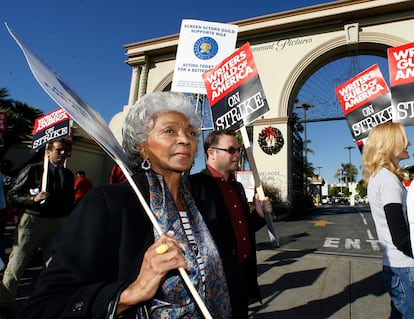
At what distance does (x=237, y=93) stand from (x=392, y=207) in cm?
208

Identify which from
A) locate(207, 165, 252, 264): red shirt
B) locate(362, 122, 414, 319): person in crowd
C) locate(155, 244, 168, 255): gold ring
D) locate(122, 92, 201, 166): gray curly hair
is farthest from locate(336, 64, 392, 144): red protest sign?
locate(155, 244, 168, 255): gold ring

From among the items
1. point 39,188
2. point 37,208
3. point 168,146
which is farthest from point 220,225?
point 39,188

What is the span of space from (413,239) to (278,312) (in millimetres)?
2309

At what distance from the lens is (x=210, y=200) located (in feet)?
5.03

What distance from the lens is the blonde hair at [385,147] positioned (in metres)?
2.08

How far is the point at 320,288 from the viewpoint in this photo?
12.9 ft

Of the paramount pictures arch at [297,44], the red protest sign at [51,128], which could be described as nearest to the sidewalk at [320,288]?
the red protest sign at [51,128]

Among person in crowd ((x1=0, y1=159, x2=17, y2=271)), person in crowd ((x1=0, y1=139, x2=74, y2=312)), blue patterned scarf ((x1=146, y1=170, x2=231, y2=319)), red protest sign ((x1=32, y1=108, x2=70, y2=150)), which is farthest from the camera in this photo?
red protest sign ((x1=32, y1=108, x2=70, y2=150))

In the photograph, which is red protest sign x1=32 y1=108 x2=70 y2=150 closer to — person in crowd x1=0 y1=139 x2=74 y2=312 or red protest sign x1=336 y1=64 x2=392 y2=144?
person in crowd x1=0 y1=139 x2=74 y2=312

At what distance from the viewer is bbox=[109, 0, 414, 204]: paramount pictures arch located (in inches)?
451

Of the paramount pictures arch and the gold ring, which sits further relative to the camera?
→ the paramount pictures arch

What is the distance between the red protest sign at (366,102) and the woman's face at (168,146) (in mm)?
3483

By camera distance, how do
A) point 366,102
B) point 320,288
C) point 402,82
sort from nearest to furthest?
1. point 402,82
2. point 320,288
3. point 366,102

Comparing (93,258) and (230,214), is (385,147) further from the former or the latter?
(93,258)
